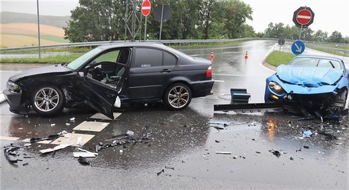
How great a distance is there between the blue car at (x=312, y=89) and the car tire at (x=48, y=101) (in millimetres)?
4701

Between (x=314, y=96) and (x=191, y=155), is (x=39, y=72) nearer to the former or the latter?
(x=191, y=155)

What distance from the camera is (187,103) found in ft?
24.3

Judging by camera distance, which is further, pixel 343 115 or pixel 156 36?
pixel 156 36

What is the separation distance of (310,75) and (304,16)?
543cm

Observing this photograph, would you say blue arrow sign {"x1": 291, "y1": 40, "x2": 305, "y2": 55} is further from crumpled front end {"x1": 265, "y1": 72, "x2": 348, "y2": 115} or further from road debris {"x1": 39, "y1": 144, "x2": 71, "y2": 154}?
road debris {"x1": 39, "y1": 144, "x2": 71, "y2": 154}

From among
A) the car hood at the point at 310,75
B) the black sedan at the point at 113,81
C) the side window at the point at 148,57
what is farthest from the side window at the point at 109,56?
the car hood at the point at 310,75

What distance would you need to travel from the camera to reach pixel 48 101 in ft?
20.9

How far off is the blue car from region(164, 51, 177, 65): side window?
7.65ft

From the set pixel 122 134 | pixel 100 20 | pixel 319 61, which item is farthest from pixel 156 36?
pixel 122 134

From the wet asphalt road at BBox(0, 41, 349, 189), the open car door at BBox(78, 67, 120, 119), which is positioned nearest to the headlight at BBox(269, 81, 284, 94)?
the wet asphalt road at BBox(0, 41, 349, 189)

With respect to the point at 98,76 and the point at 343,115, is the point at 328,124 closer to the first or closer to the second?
the point at 343,115

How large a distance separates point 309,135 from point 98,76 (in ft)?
15.1

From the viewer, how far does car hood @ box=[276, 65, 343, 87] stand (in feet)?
22.9

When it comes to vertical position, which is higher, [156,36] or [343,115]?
[156,36]
